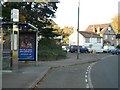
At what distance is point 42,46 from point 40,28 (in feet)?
7.43

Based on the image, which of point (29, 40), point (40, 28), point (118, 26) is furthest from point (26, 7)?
point (118, 26)

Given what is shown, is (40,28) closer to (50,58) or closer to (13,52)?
(50,58)

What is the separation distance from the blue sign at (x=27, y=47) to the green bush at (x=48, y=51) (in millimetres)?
10979

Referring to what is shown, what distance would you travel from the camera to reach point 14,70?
75.3ft

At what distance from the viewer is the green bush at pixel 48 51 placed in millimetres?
40594

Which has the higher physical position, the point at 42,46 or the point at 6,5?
the point at 6,5

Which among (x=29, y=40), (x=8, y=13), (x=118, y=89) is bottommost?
(x=118, y=89)

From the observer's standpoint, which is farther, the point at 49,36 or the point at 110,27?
the point at 110,27

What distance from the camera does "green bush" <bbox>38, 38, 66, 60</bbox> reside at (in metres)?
40.6

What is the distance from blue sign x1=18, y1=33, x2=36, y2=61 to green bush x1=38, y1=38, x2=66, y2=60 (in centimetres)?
1098

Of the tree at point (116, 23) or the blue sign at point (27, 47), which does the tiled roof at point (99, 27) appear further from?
the blue sign at point (27, 47)

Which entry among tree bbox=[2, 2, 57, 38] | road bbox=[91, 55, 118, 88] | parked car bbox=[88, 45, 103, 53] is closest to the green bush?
tree bbox=[2, 2, 57, 38]

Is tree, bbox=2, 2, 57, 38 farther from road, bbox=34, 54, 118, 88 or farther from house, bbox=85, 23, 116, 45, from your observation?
house, bbox=85, 23, 116, 45

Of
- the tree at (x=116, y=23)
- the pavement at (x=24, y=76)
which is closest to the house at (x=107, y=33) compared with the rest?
the tree at (x=116, y=23)
